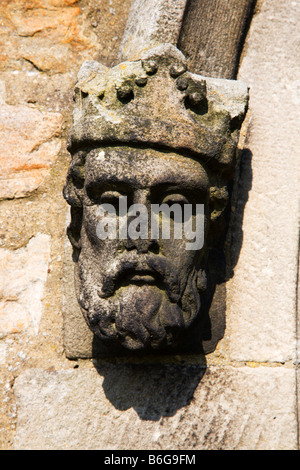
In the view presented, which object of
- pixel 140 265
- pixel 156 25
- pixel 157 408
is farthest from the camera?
pixel 156 25

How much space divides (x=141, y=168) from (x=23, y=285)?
25.8 inches

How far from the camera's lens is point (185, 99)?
1.61 meters

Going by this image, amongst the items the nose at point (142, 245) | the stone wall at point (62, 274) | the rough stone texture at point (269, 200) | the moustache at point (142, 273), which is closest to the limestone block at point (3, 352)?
the stone wall at point (62, 274)

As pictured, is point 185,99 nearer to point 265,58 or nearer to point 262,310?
point 265,58

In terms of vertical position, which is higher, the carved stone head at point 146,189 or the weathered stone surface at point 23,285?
the carved stone head at point 146,189

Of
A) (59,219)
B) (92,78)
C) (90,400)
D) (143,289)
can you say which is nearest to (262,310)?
(143,289)

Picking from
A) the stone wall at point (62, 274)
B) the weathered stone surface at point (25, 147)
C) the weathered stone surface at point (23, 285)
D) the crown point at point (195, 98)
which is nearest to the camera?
the crown point at point (195, 98)

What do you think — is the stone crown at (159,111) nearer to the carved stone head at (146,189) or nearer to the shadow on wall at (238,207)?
the carved stone head at (146,189)

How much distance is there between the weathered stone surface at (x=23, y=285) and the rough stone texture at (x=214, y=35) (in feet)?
2.73

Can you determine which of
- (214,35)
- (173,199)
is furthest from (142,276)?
(214,35)

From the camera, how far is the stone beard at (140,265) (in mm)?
1485

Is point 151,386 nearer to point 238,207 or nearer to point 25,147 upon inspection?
point 238,207

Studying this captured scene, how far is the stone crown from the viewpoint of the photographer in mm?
1538

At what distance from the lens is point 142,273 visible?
4.91 ft
